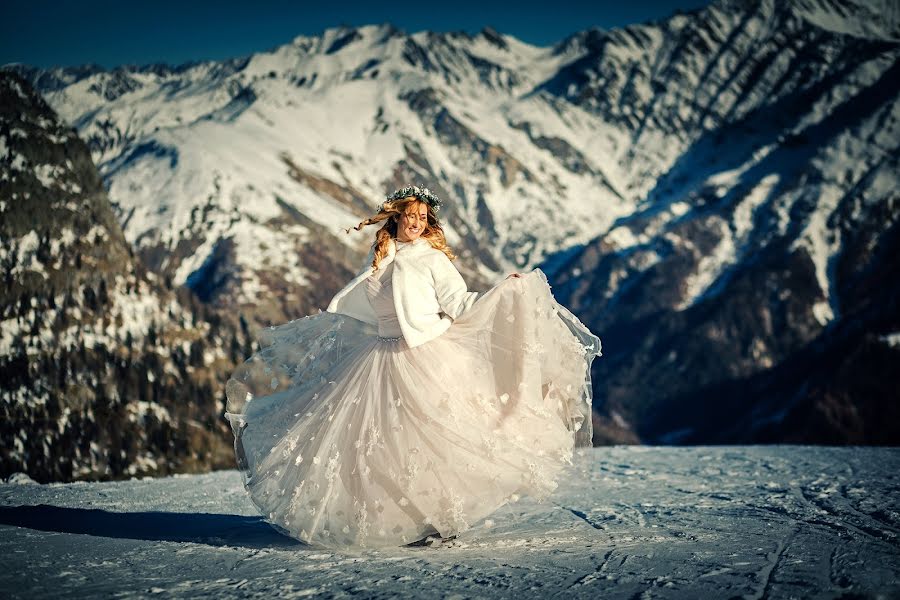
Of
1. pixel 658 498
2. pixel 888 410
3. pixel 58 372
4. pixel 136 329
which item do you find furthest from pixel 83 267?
pixel 888 410

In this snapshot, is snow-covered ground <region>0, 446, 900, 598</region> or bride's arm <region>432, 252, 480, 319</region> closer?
snow-covered ground <region>0, 446, 900, 598</region>

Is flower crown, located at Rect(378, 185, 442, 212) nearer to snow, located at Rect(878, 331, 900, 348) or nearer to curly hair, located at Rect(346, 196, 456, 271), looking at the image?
curly hair, located at Rect(346, 196, 456, 271)

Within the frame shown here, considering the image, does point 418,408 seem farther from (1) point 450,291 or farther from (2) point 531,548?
(2) point 531,548

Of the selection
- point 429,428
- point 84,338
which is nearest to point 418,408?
point 429,428

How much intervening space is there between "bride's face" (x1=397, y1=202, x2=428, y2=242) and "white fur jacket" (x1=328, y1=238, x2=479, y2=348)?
103 millimetres

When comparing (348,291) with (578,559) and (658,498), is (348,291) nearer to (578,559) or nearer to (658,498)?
(578,559)

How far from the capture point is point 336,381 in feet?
26.4

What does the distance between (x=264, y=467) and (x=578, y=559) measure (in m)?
3.14

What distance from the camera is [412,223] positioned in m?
8.16

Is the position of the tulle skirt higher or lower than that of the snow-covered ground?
higher

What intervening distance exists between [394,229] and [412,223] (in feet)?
0.84

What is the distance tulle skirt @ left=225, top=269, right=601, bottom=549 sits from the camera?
7.33 meters

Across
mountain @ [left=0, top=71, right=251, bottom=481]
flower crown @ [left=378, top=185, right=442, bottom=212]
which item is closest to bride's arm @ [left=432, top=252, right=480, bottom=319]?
flower crown @ [left=378, top=185, right=442, bottom=212]

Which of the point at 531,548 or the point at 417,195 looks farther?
the point at 417,195
